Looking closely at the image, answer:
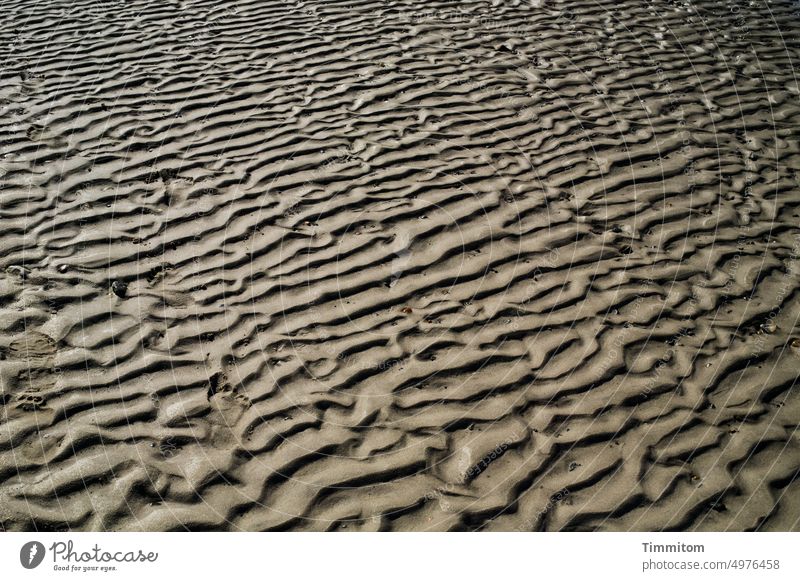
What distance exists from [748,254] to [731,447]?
7.66 ft

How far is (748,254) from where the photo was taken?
5797mm

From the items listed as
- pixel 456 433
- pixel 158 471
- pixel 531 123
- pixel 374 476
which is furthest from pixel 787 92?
pixel 158 471
